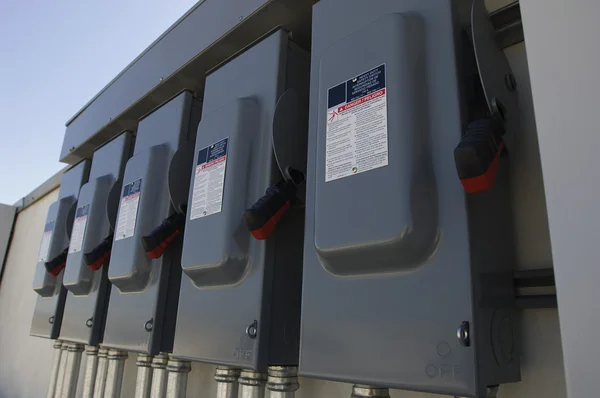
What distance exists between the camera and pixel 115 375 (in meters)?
1.22

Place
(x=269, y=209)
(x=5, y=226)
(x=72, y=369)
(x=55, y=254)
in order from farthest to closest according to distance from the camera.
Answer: (x=5, y=226) < (x=55, y=254) < (x=72, y=369) < (x=269, y=209)

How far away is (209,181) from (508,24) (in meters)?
0.59

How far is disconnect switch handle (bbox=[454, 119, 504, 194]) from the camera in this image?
480 mm

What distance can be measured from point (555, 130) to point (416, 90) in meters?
0.27

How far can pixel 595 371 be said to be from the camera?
0.29m

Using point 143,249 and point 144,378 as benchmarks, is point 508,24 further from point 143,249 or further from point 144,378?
point 144,378

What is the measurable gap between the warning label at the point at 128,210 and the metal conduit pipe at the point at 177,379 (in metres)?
0.32

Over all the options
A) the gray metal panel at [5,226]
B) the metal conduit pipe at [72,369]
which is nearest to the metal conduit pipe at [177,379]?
the metal conduit pipe at [72,369]

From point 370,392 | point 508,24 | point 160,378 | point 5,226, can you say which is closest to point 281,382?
point 370,392

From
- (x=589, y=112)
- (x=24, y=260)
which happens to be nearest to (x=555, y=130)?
(x=589, y=112)

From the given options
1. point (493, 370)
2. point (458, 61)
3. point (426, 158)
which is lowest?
point (493, 370)

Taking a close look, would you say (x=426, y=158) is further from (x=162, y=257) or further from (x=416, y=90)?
(x=162, y=257)

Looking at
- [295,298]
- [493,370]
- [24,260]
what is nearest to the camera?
[493,370]

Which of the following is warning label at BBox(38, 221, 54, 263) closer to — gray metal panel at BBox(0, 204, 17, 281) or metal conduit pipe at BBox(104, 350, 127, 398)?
metal conduit pipe at BBox(104, 350, 127, 398)
